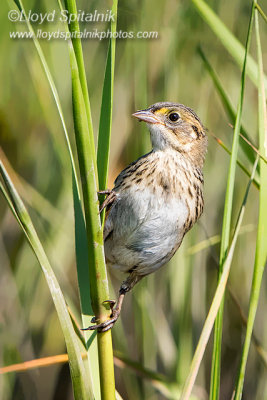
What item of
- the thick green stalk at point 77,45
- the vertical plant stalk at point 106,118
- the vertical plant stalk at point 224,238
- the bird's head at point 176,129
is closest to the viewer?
the thick green stalk at point 77,45

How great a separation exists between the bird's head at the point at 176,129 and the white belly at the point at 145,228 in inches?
9.1

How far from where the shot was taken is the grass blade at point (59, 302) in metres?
1.16

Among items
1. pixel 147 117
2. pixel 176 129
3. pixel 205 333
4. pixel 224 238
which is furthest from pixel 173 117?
pixel 205 333

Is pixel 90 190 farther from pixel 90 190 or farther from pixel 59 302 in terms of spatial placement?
pixel 59 302

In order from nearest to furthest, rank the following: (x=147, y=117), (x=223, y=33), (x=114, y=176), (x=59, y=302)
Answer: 1. (x=59, y=302)
2. (x=223, y=33)
3. (x=147, y=117)
4. (x=114, y=176)

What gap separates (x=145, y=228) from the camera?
1971 millimetres

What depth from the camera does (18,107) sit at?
253 centimetres

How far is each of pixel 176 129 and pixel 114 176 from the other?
0.58 meters

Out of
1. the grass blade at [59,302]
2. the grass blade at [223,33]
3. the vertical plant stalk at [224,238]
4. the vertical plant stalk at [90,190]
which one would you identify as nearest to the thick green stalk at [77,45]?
the vertical plant stalk at [90,190]

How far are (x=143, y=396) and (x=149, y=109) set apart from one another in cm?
128

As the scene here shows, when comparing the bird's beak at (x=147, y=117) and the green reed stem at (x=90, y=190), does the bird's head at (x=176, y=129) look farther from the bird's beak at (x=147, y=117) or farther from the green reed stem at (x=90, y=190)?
the green reed stem at (x=90, y=190)

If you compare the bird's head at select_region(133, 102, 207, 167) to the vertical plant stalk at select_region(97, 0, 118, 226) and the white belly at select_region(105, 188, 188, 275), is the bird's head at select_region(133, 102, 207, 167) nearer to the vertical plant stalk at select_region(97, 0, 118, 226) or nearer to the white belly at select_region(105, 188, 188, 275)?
the white belly at select_region(105, 188, 188, 275)

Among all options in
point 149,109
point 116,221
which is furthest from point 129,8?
point 116,221

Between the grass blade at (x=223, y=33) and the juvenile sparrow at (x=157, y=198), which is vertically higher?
the grass blade at (x=223, y=33)
